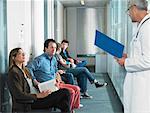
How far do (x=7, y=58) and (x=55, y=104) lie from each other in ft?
2.74

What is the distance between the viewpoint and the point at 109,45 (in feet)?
8.25

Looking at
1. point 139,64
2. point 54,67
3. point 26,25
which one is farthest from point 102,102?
point 139,64

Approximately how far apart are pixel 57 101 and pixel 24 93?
64 cm

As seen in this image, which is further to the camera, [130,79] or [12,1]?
[12,1]

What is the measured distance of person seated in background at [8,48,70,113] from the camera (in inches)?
132

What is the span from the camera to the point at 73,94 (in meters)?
4.34

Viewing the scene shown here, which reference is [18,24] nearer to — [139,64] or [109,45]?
[109,45]

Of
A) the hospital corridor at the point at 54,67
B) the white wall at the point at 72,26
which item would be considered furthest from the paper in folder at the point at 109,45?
the white wall at the point at 72,26

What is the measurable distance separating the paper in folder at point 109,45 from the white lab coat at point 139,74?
0.09m

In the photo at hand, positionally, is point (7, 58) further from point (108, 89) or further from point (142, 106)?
point (108, 89)

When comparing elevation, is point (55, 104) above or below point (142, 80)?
below

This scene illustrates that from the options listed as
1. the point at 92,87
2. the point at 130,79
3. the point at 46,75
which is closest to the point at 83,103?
the point at 46,75

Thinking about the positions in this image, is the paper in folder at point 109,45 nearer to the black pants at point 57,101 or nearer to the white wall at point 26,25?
the black pants at point 57,101

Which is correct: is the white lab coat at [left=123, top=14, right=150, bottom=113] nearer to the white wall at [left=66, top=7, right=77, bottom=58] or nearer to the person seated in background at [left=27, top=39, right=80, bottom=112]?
the person seated in background at [left=27, top=39, right=80, bottom=112]
